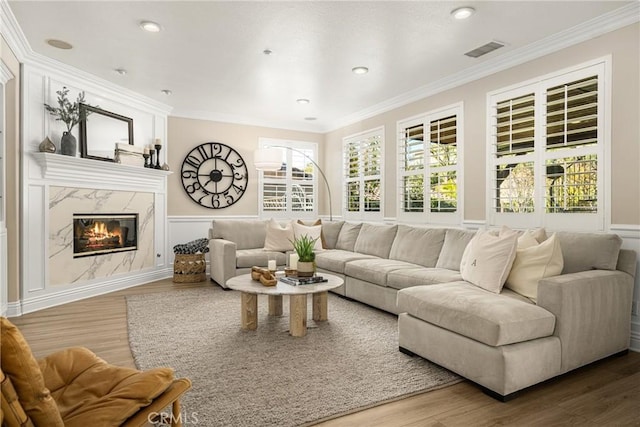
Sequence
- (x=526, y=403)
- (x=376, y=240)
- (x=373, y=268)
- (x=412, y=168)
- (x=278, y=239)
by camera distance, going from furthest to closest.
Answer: (x=278, y=239)
(x=412, y=168)
(x=376, y=240)
(x=373, y=268)
(x=526, y=403)

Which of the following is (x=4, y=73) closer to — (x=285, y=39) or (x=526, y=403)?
(x=285, y=39)

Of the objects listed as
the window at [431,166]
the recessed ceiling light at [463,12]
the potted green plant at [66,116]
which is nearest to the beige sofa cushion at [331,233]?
the window at [431,166]

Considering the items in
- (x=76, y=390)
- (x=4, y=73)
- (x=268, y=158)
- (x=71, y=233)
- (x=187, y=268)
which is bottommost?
(x=187, y=268)

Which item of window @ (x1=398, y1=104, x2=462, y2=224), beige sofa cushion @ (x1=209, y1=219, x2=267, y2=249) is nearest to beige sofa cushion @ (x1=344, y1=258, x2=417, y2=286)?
window @ (x1=398, y1=104, x2=462, y2=224)

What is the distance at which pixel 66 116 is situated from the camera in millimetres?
4234

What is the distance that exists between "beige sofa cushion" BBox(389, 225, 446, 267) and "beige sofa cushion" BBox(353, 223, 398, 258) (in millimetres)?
116

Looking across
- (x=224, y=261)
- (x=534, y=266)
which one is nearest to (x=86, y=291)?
(x=224, y=261)

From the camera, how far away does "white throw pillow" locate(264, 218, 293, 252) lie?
551 centimetres

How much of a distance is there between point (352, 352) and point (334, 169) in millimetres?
4476

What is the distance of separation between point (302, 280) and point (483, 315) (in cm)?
162

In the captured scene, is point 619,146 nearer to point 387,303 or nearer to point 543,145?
point 543,145

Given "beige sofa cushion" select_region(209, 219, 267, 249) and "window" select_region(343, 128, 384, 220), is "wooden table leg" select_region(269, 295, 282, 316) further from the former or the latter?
"window" select_region(343, 128, 384, 220)

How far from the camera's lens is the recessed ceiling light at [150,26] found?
3154mm

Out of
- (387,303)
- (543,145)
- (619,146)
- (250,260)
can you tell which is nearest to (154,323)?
(250,260)
